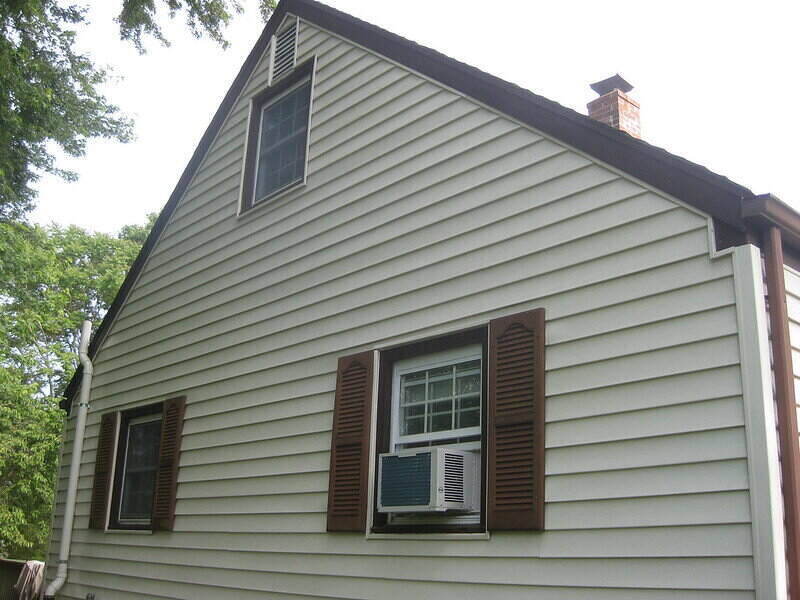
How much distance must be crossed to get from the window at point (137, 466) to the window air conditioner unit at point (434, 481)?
3.54 meters

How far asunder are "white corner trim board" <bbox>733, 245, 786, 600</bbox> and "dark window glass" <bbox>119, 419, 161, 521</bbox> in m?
6.51

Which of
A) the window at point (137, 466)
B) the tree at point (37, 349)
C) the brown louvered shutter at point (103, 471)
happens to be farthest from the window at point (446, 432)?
the tree at point (37, 349)

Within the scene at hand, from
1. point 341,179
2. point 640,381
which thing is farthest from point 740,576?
point 341,179

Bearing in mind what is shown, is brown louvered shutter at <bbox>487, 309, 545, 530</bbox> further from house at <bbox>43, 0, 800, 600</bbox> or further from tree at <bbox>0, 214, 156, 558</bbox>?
tree at <bbox>0, 214, 156, 558</bbox>

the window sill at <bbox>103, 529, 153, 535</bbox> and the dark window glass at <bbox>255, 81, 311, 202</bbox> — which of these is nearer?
the dark window glass at <bbox>255, 81, 311, 202</bbox>

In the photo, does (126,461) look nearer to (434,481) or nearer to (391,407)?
(391,407)

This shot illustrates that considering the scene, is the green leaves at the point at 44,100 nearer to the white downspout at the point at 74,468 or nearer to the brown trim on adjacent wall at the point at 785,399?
the white downspout at the point at 74,468

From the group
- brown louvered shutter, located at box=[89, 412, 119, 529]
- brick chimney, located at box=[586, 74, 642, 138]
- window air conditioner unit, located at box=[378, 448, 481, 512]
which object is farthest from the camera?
brown louvered shutter, located at box=[89, 412, 119, 529]

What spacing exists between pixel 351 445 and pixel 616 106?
11.0 ft

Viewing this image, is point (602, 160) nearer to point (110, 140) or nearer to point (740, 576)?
point (740, 576)

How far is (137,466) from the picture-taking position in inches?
371

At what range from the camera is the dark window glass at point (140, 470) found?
9.10 meters

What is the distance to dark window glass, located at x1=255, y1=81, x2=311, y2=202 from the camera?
8.34 meters

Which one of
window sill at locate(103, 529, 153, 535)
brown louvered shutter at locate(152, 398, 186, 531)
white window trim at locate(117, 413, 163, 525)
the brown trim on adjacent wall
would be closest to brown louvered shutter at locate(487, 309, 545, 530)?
the brown trim on adjacent wall
